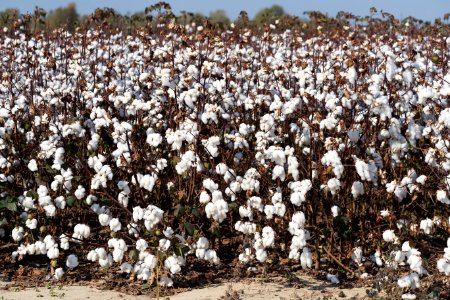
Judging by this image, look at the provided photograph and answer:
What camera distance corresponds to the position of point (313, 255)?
580 centimetres

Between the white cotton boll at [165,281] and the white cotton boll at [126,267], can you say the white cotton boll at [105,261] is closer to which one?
the white cotton boll at [126,267]

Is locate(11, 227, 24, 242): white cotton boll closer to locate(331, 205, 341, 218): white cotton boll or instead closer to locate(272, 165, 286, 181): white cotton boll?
locate(272, 165, 286, 181): white cotton boll

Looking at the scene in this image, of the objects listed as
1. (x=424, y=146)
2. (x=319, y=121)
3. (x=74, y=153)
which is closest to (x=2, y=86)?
(x=74, y=153)

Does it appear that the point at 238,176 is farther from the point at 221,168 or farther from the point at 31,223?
the point at 31,223

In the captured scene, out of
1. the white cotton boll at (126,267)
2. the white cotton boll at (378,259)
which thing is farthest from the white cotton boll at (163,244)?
the white cotton boll at (378,259)

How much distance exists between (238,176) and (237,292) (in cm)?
92

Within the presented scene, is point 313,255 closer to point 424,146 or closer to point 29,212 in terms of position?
point 424,146

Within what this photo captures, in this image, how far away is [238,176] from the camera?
5.50m

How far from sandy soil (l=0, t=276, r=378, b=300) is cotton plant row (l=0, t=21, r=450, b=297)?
0.19 meters

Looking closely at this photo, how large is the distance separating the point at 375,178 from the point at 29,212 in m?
3.03

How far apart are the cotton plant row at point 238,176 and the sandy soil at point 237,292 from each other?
194mm

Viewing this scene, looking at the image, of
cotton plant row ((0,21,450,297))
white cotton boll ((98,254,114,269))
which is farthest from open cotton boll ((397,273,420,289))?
white cotton boll ((98,254,114,269))

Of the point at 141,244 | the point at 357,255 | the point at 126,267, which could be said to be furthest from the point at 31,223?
the point at 357,255

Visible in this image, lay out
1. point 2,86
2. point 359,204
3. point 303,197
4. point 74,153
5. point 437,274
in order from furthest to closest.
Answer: point 2,86 < point 74,153 < point 359,204 < point 437,274 < point 303,197
